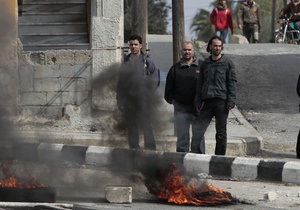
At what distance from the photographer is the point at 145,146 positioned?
10836 millimetres

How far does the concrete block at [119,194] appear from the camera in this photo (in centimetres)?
945

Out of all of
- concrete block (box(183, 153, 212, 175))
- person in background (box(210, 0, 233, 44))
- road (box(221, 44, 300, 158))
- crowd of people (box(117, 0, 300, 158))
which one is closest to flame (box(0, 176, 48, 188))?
crowd of people (box(117, 0, 300, 158))

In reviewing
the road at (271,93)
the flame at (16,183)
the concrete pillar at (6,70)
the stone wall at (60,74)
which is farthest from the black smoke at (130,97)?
the stone wall at (60,74)

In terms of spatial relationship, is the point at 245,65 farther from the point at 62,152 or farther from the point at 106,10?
the point at 62,152

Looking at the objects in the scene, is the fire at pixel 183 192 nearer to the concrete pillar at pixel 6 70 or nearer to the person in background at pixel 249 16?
the concrete pillar at pixel 6 70

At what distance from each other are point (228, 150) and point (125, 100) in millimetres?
2588

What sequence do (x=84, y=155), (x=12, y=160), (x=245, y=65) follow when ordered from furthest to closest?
(x=245, y=65), (x=84, y=155), (x=12, y=160)

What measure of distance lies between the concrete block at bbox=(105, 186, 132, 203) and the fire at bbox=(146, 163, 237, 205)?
1.32 ft

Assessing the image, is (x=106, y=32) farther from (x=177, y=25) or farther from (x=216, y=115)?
(x=216, y=115)

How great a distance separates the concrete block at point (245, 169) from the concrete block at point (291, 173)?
37cm

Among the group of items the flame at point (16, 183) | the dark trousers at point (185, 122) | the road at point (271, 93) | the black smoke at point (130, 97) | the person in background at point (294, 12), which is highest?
the person in background at point (294, 12)

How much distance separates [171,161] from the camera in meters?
10.7

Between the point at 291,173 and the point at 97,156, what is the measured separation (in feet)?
8.28

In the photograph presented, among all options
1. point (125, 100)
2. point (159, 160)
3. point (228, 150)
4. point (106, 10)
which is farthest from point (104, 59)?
point (159, 160)
